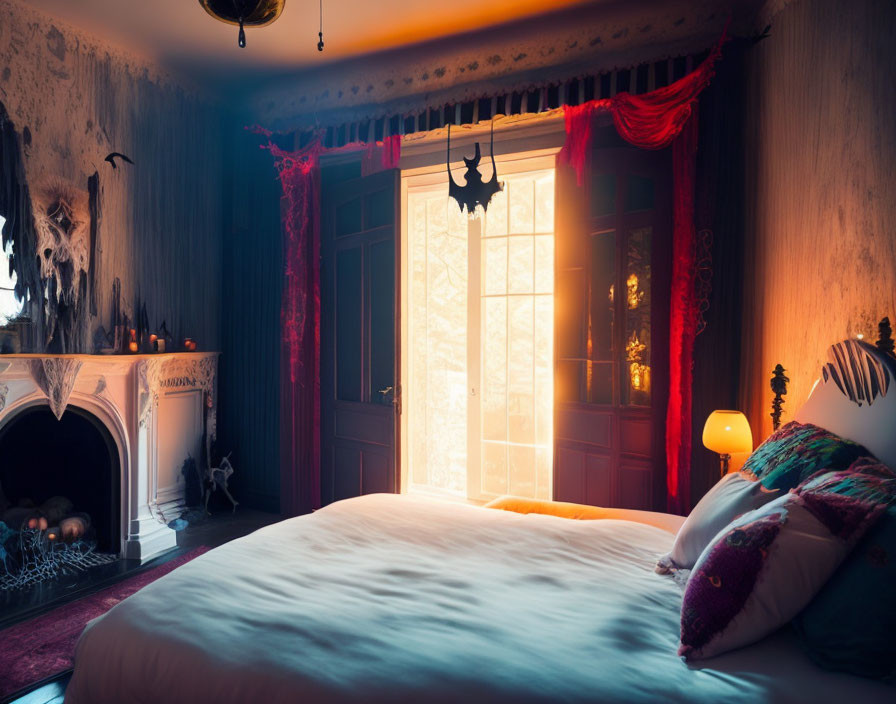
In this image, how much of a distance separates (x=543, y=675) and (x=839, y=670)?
1.83ft

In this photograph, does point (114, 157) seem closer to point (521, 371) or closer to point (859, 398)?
point (521, 371)

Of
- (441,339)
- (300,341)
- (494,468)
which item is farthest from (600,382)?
(300,341)

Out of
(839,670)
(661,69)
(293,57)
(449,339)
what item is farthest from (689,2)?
(839,670)

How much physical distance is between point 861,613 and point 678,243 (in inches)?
88.9

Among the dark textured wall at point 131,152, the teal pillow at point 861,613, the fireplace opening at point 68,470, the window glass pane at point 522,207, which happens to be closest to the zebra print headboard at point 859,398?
the teal pillow at point 861,613

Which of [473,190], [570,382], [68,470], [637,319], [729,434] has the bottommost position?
[68,470]

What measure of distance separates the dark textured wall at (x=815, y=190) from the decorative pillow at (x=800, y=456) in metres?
0.39

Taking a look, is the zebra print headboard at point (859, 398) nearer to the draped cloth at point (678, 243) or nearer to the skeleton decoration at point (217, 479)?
the draped cloth at point (678, 243)

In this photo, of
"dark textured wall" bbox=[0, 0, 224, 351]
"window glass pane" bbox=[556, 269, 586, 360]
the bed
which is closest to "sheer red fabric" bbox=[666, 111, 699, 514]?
"window glass pane" bbox=[556, 269, 586, 360]

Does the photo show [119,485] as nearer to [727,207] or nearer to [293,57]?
[293,57]

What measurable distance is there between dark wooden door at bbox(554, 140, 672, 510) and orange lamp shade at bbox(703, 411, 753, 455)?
523mm

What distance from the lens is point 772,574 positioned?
118cm

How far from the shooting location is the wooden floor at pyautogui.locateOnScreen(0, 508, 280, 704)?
80.4 inches

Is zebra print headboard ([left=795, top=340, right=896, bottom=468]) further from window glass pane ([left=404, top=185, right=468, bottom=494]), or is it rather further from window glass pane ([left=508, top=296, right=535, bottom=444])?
window glass pane ([left=404, top=185, right=468, bottom=494])
